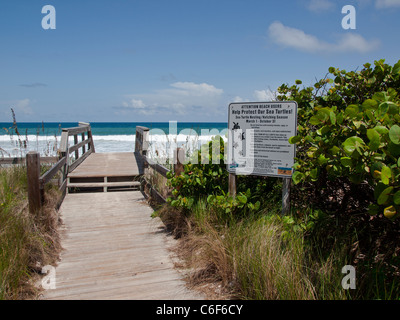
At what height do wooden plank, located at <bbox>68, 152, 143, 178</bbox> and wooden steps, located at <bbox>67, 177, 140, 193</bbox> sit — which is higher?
wooden plank, located at <bbox>68, 152, 143, 178</bbox>

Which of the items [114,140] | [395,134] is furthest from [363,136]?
[114,140]

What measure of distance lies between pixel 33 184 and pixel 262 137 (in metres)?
3.10

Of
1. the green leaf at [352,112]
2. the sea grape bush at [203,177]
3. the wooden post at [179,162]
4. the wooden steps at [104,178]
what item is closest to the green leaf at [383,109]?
the green leaf at [352,112]

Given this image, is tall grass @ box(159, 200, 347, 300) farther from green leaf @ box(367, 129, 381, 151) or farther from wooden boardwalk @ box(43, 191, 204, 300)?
green leaf @ box(367, 129, 381, 151)

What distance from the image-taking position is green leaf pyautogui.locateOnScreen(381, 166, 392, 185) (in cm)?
165

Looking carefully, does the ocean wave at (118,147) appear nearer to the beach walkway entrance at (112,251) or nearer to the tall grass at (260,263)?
the beach walkway entrance at (112,251)

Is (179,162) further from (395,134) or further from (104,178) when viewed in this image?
(104,178)

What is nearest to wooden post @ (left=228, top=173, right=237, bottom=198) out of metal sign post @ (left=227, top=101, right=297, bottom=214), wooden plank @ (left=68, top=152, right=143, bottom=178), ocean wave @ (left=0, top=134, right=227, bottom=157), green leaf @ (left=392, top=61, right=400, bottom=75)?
metal sign post @ (left=227, top=101, right=297, bottom=214)

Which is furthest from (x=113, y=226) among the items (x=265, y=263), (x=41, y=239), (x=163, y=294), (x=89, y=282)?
(x=265, y=263)

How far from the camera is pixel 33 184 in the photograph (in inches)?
178

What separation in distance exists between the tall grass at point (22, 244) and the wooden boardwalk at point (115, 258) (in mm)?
204

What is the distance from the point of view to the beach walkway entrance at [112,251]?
3141 mm

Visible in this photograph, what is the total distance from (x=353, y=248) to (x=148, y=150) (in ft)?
20.3

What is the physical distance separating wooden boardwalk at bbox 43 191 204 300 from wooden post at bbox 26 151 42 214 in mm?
614
